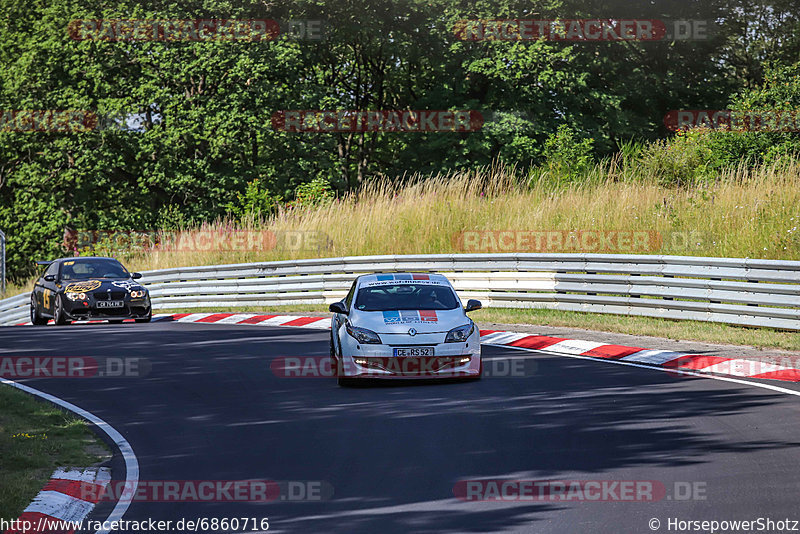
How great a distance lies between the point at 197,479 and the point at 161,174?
39.6 m

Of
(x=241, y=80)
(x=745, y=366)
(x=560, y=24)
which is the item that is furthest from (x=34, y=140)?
(x=745, y=366)

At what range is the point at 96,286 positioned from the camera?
22859mm

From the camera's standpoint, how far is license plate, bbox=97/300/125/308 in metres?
22.9

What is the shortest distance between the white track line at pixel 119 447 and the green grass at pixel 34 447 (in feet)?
0.57

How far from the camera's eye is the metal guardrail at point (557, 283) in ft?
53.7

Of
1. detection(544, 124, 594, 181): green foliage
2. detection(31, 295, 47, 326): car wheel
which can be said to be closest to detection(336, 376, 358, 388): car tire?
detection(31, 295, 47, 326): car wheel

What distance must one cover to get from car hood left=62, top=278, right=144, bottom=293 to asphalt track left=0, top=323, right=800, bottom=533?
8171 mm

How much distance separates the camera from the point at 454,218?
27.1 m

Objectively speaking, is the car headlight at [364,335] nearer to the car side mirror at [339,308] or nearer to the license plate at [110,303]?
the car side mirror at [339,308]

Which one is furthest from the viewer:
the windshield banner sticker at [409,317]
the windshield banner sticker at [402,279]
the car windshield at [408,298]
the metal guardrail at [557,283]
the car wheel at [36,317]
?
the car wheel at [36,317]

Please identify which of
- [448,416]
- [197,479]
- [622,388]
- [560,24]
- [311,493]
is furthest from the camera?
[560,24]

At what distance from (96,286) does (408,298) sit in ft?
36.3

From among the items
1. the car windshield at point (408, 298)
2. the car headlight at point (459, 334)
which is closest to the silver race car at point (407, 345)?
the car headlight at point (459, 334)

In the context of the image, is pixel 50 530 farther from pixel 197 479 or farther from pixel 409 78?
pixel 409 78
